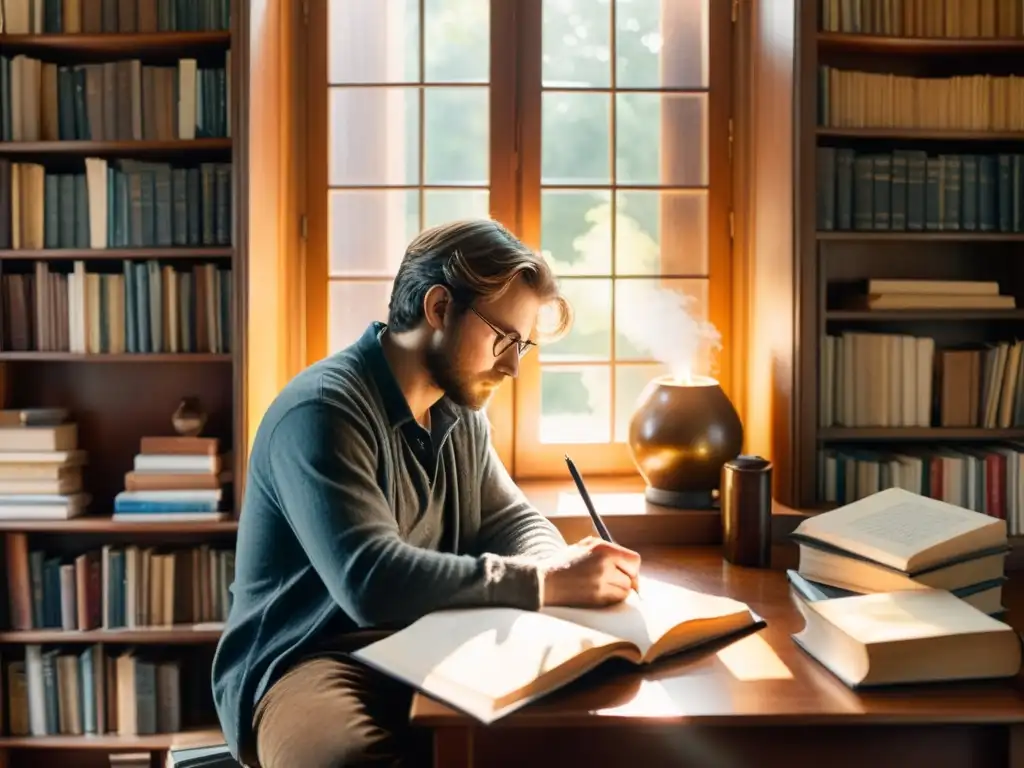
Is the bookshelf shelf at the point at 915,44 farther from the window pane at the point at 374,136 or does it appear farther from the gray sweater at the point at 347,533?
the gray sweater at the point at 347,533

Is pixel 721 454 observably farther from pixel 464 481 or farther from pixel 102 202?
pixel 102 202

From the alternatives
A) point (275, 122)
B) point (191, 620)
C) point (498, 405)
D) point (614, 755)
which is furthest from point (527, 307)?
point (191, 620)

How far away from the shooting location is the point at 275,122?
2.70 meters

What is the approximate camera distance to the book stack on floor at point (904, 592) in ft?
4.39

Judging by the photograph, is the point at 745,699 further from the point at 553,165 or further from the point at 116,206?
the point at 116,206

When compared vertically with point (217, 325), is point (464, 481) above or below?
below

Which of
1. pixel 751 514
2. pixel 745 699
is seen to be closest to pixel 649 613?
pixel 745 699

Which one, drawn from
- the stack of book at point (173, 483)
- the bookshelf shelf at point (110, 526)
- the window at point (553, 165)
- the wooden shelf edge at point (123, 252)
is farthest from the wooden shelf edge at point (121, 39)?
the bookshelf shelf at point (110, 526)

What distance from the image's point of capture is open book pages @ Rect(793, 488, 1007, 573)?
1592mm

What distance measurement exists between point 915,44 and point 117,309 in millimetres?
2233

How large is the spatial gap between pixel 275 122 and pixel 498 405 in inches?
40.5

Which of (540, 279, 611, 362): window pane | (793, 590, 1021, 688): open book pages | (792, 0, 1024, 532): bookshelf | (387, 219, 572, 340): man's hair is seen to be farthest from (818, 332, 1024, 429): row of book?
(793, 590, 1021, 688): open book pages

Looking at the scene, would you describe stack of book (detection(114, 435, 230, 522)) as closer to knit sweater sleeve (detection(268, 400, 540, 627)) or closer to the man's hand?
knit sweater sleeve (detection(268, 400, 540, 627))

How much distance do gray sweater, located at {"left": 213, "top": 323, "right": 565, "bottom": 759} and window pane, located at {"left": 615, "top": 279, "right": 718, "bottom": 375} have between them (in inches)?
41.2
